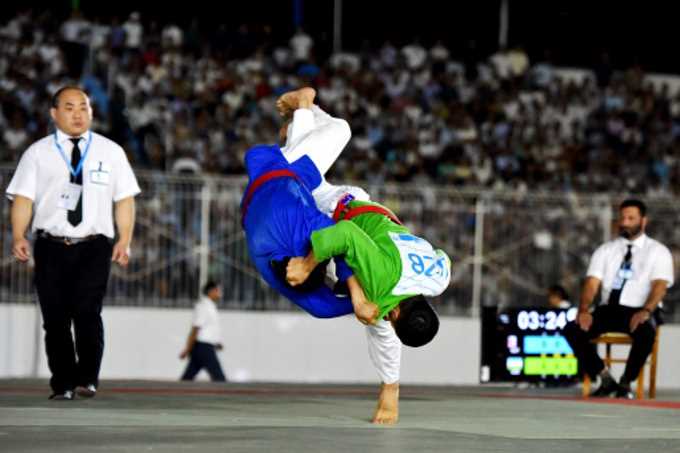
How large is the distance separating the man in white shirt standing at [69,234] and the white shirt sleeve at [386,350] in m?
2.21

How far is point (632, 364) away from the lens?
44.1ft

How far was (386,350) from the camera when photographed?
867 centimetres

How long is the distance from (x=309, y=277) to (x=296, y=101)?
1.89 m

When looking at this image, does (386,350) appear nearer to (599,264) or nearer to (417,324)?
(417,324)

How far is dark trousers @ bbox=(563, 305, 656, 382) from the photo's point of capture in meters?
13.4

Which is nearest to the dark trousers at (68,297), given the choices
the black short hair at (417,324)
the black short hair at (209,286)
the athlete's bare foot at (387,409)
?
the athlete's bare foot at (387,409)

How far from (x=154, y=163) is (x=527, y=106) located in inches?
311

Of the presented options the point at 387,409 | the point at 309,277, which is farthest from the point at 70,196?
the point at 387,409

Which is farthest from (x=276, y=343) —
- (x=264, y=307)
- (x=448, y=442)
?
(x=448, y=442)

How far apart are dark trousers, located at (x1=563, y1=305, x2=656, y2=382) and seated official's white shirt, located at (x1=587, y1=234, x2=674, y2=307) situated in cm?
16

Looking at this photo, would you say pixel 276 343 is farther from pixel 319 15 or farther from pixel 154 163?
pixel 319 15

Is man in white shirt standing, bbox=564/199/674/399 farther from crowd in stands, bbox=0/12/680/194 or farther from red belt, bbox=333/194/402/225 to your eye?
crowd in stands, bbox=0/12/680/194

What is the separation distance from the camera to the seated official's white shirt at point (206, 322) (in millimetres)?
18062

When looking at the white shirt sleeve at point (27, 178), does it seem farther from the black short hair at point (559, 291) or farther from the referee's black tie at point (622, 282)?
the black short hair at point (559, 291)
